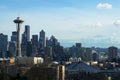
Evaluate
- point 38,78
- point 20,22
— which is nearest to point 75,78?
point 38,78

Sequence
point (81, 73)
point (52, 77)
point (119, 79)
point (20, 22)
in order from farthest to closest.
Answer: point (20, 22), point (81, 73), point (119, 79), point (52, 77)

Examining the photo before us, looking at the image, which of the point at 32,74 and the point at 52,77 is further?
the point at 32,74

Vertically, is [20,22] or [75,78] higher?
[20,22]

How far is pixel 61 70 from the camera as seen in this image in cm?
8681

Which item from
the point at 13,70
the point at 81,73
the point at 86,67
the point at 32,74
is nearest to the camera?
the point at 32,74

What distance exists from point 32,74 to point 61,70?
725 cm

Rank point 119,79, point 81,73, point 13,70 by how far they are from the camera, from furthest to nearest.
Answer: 1. point 81,73
2. point 119,79
3. point 13,70

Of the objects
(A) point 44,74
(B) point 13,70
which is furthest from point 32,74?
(B) point 13,70

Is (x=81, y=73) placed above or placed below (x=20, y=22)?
below

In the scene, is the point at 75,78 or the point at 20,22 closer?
the point at 75,78

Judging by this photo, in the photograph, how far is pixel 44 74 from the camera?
89.1 metres

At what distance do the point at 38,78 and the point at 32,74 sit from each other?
510cm

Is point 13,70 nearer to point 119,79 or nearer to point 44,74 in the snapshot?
point 44,74

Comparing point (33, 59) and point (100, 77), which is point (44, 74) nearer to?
point (100, 77)
